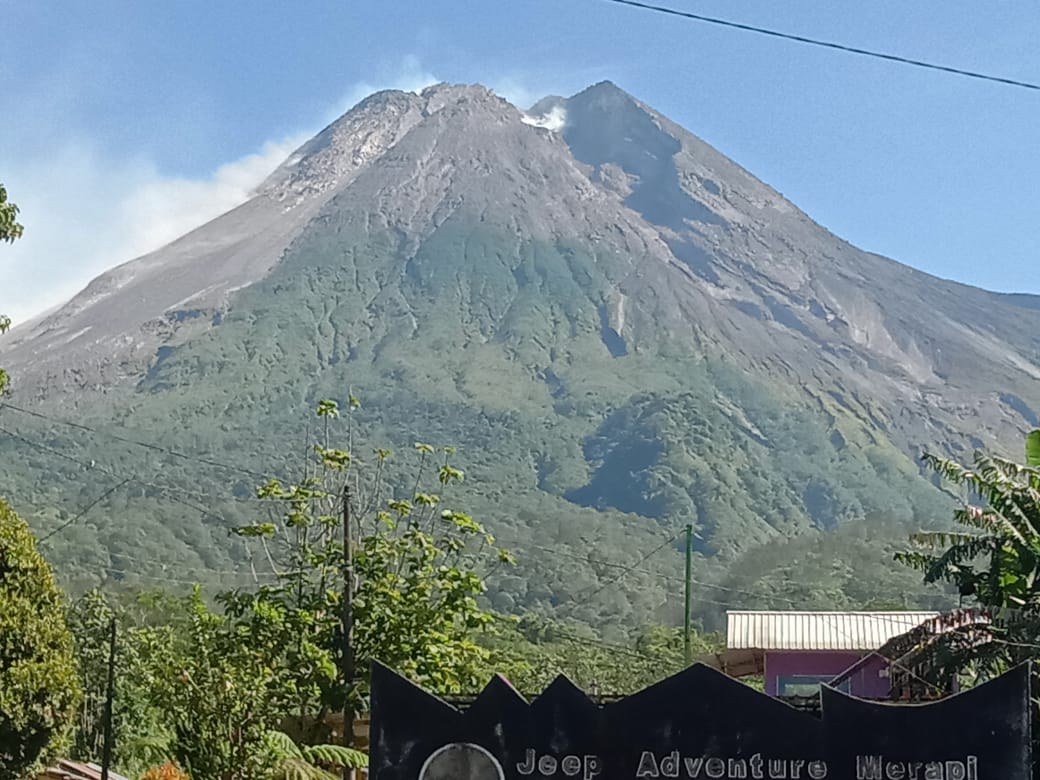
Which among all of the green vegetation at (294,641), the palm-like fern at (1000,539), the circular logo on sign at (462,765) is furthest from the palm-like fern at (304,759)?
the palm-like fern at (1000,539)

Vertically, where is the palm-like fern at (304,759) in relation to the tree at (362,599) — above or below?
below

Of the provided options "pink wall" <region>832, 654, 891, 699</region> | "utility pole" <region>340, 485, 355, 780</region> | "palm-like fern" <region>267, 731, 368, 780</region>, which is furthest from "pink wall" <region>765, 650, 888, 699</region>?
"palm-like fern" <region>267, 731, 368, 780</region>

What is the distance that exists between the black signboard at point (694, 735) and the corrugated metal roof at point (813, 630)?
1219 centimetres

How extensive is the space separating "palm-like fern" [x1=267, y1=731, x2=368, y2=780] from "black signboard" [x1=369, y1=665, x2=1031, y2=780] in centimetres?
353

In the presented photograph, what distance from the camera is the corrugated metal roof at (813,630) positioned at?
20.3 m

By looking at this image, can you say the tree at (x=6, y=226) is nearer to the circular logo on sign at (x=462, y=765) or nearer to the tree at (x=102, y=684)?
the circular logo on sign at (x=462, y=765)

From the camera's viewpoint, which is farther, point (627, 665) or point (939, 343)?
point (939, 343)

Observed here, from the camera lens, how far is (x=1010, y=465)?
14.3 m

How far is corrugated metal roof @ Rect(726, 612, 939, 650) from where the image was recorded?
799 inches

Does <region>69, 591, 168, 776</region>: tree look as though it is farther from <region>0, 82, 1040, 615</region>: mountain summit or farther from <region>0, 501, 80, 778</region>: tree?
<region>0, 82, 1040, 615</region>: mountain summit

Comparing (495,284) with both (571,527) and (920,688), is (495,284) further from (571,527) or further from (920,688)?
(920,688)

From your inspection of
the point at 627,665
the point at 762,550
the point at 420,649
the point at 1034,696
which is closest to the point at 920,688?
the point at 1034,696

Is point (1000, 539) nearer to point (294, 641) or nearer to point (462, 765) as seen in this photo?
point (294, 641)

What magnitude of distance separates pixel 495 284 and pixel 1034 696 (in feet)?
481
